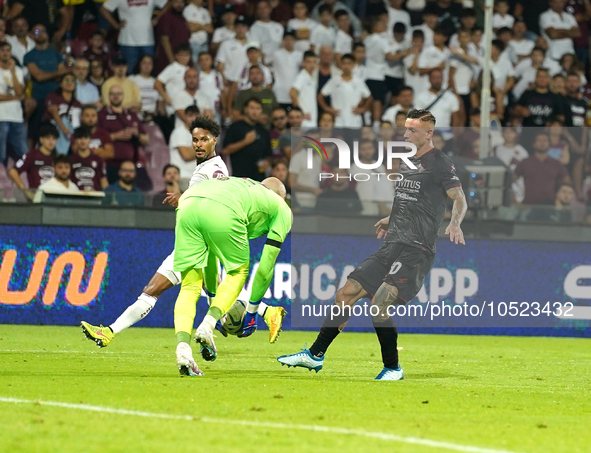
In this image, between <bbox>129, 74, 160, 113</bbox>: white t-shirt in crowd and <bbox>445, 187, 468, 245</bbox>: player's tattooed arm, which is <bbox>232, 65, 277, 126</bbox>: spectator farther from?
<bbox>445, 187, 468, 245</bbox>: player's tattooed arm

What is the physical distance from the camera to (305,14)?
18.0 meters

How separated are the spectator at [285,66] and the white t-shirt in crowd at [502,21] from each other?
4025 millimetres

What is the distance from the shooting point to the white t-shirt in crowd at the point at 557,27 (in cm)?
1931

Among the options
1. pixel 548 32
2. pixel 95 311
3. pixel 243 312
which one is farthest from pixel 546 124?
pixel 243 312

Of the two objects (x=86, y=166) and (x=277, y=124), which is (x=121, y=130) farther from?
(x=277, y=124)

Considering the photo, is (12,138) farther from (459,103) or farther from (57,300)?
(459,103)

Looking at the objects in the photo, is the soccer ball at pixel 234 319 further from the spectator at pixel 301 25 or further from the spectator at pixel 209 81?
the spectator at pixel 301 25

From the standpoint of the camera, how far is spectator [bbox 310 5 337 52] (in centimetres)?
1791

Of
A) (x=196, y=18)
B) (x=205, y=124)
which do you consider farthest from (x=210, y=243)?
(x=196, y=18)

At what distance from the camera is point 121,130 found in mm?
15523

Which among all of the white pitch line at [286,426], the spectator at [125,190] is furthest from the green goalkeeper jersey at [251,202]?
the spectator at [125,190]

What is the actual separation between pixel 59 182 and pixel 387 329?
6733mm

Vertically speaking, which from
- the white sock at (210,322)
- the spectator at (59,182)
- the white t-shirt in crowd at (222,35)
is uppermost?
the white t-shirt in crowd at (222,35)

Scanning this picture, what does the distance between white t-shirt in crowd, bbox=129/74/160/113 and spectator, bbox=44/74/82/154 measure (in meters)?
1.07
